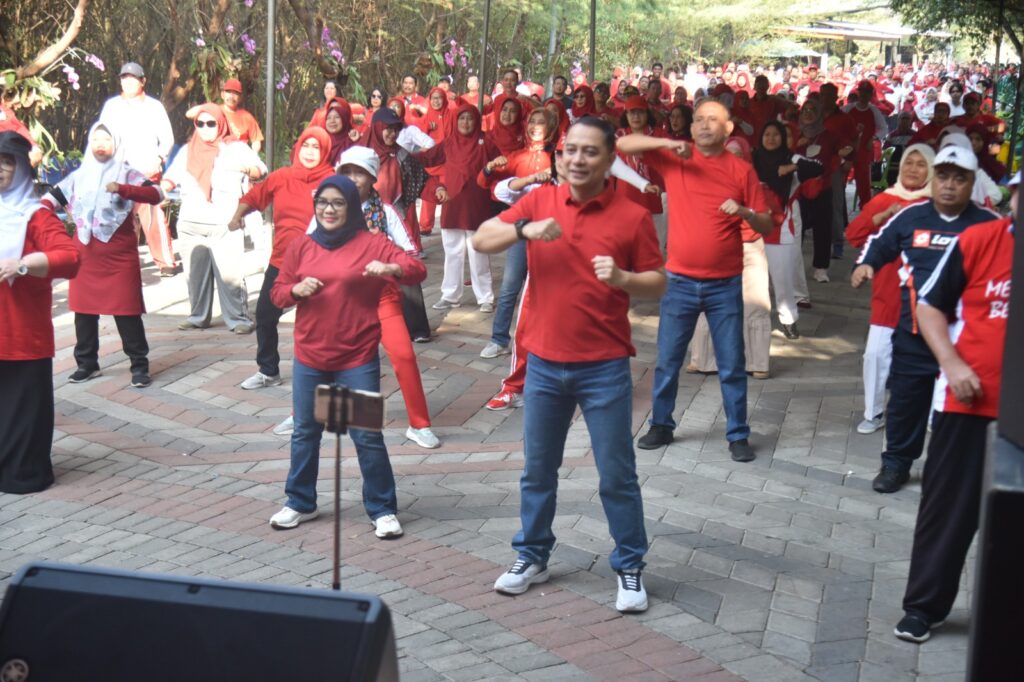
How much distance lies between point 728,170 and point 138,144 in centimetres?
679

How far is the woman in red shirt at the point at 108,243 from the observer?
29.7ft

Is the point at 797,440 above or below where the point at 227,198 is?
below

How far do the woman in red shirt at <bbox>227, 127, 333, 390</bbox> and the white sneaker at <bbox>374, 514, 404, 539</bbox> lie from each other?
2.49 meters

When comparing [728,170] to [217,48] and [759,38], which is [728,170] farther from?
[759,38]

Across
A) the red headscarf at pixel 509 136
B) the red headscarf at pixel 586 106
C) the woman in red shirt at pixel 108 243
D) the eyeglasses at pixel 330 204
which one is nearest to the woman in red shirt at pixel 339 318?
the eyeglasses at pixel 330 204

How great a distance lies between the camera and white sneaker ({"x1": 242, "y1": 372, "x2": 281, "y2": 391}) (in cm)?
909

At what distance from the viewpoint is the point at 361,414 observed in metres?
4.22

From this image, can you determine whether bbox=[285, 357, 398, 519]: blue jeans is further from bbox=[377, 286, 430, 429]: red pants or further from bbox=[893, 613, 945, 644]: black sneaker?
bbox=[893, 613, 945, 644]: black sneaker

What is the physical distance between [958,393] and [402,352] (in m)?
3.49

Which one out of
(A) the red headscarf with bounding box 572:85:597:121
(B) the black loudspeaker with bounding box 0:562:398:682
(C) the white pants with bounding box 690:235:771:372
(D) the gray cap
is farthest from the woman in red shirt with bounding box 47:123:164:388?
(A) the red headscarf with bounding box 572:85:597:121

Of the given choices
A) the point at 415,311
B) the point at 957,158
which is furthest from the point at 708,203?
the point at 415,311

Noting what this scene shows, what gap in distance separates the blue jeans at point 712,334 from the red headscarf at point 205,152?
460 cm

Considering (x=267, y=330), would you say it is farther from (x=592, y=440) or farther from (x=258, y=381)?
(x=592, y=440)

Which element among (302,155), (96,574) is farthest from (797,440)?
(96,574)
